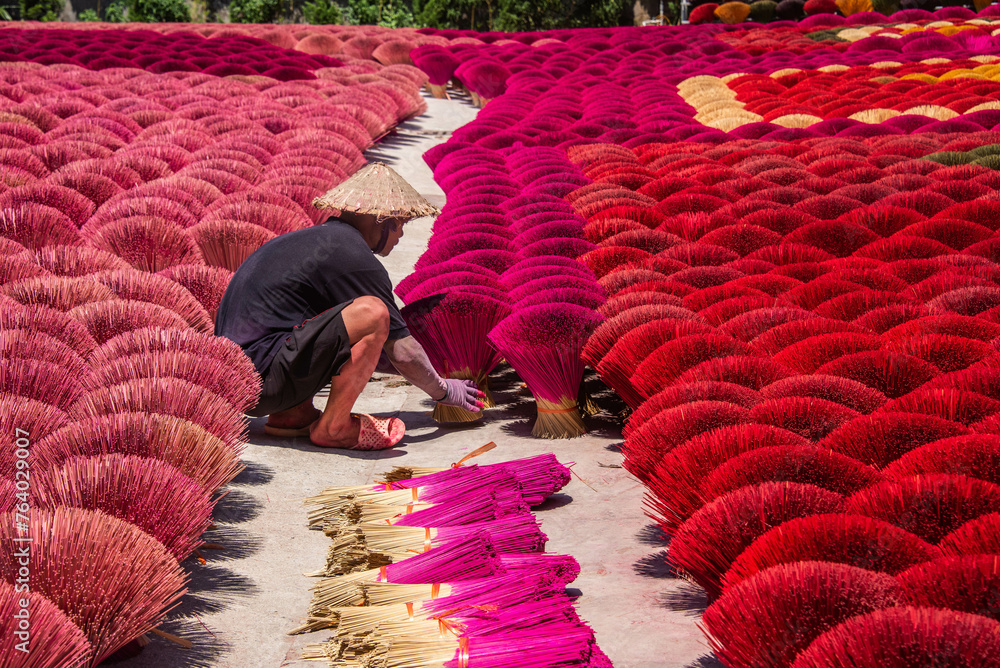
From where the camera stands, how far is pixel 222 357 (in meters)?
3.11

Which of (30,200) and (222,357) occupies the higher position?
(30,200)

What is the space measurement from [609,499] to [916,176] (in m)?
3.38

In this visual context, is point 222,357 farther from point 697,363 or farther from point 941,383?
point 941,383

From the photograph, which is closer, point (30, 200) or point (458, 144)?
point (30, 200)

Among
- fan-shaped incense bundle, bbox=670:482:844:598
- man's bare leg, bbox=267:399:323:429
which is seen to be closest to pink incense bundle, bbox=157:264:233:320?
man's bare leg, bbox=267:399:323:429

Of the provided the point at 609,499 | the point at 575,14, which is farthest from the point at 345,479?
the point at 575,14

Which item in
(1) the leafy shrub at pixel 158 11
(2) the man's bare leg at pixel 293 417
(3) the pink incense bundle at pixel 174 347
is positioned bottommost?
(2) the man's bare leg at pixel 293 417

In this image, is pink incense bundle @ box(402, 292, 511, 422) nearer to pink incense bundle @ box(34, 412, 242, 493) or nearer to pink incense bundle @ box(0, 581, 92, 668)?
pink incense bundle @ box(34, 412, 242, 493)

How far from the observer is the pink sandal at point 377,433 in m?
3.62

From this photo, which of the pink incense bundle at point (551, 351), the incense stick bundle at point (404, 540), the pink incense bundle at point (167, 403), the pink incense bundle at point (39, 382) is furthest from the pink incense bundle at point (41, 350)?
the pink incense bundle at point (551, 351)

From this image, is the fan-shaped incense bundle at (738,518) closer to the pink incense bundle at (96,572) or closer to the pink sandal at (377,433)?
the pink incense bundle at (96,572)

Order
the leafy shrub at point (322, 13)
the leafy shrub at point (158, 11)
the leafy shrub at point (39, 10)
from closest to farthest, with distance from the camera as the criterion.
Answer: the leafy shrub at point (322, 13) < the leafy shrub at point (158, 11) < the leafy shrub at point (39, 10)

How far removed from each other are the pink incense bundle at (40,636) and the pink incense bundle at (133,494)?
434 millimetres

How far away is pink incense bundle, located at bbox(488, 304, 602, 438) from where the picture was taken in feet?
11.8
